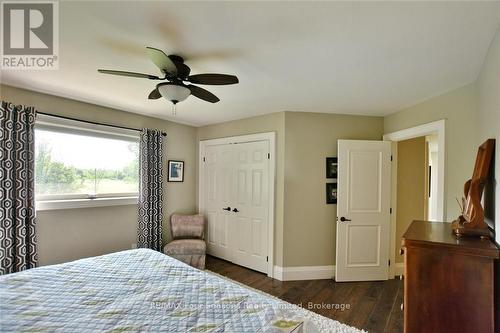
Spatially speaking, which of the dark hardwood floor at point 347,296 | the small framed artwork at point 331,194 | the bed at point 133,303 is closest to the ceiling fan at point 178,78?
the bed at point 133,303

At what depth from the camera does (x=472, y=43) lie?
1.58 m

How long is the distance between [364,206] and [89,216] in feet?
12.2

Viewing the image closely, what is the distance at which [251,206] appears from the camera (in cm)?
368

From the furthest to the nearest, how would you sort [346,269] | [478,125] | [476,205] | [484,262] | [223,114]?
1. [223,114]
2. [346,269]
3. [478,125]
4. [476,205]
5. [484,262]

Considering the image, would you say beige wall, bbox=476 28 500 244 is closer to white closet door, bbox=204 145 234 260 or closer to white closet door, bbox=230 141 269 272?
white closet door, bbox=230 141 269 272

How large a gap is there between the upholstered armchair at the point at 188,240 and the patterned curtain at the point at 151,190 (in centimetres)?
26

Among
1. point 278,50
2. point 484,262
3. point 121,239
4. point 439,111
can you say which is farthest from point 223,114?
point 484,262

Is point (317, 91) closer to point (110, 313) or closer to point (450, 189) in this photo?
point (450, 189)

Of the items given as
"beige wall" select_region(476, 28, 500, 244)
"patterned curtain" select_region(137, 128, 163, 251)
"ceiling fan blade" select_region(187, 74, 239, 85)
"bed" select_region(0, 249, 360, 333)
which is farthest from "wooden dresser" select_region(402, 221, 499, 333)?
"patterned curtain" select_region(137, 128, 163, 251)

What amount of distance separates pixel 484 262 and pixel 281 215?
222cm

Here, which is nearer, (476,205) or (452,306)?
(452,306)

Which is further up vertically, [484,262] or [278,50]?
[278,50]

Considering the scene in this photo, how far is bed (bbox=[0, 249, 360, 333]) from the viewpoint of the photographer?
117 centimetres

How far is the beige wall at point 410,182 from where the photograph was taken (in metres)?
3.45
